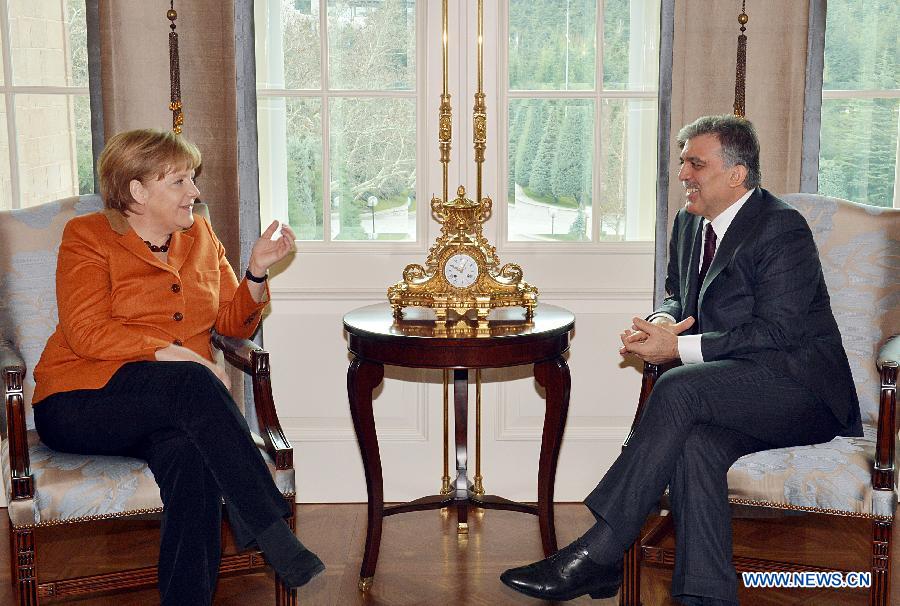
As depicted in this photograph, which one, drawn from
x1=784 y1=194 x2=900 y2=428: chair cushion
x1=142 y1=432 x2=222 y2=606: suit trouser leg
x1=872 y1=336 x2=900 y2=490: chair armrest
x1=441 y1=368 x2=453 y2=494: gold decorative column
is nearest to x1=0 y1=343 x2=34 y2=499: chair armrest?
x1=142 y1=432 x2=222 y2=606: suit trouser leg

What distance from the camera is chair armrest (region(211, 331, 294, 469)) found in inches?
101

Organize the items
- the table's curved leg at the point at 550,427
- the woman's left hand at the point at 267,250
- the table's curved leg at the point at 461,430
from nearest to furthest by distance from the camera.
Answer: the woman's left hand at the point at 267,250 < the table's curved leg at the point at 550,427 < the table's curved leg at the point at 461,430

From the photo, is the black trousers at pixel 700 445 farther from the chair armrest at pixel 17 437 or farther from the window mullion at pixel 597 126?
the chair armrest at pixel 17 437

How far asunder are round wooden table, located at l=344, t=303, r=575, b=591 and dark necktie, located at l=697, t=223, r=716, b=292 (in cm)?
41

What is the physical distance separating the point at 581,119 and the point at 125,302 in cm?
170

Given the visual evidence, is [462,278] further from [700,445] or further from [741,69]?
[741,69]

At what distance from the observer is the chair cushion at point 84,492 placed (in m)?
2.41

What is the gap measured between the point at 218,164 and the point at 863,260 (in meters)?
2.06

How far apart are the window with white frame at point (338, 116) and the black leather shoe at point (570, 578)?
1365 mm

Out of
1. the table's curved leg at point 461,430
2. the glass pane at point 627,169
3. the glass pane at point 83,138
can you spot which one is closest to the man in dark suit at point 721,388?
the table's curved leg at point 461,430

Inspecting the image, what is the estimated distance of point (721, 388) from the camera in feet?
8.47

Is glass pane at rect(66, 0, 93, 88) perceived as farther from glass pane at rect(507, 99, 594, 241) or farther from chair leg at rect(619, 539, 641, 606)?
chair leg at rect(619, 539, 641, 606)

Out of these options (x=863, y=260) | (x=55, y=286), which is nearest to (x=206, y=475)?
(x=55, y=286)

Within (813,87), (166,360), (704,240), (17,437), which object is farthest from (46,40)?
(813,87)
